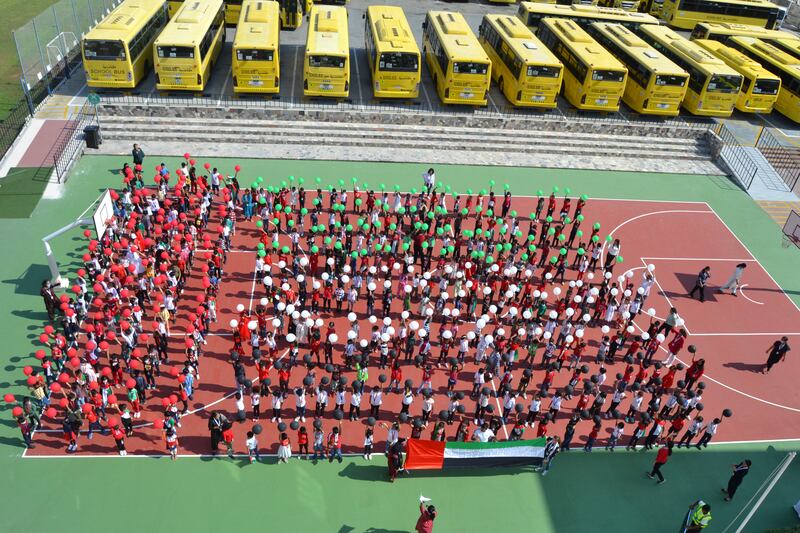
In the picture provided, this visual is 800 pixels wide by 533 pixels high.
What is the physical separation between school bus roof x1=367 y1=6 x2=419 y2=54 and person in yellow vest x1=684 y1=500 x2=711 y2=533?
66.7ft

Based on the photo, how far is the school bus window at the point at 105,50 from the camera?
82.7 ft

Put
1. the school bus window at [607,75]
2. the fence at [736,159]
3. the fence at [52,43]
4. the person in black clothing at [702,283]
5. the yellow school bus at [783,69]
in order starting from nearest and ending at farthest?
the person in black clothing at [702,283], the fence at [52,43], the fence at [736,159], the school bus window at [607,75], the yellow school bus at [783,69]

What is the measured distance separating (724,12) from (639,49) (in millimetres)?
17197

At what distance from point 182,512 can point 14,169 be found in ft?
55.1

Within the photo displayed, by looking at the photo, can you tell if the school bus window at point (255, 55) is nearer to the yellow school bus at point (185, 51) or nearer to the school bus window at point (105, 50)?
the yellow school bus at point (185, 51)

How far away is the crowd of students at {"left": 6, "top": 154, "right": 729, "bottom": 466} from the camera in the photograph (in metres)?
14.7

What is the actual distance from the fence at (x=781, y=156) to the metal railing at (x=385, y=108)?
259 centimetres

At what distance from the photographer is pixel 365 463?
14359mm

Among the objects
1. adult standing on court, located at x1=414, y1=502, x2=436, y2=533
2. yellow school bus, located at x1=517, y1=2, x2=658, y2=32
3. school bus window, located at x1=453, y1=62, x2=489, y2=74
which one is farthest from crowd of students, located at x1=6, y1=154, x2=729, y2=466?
yellow school bus, located at x1=517, y1=2, x2=658, y2=32

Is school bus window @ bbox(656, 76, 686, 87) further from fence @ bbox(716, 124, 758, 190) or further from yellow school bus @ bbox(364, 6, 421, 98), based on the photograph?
yellow school bus @ bbox(364, 6, 421, 98)

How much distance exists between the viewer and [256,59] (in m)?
26.1

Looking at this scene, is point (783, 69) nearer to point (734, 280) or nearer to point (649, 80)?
point (649, 80)

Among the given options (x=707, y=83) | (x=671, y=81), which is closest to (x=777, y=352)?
(x=671, y=81)

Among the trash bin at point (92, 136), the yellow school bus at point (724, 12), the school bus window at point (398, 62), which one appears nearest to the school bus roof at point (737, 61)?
the yellow school bus at point (724, 12)
